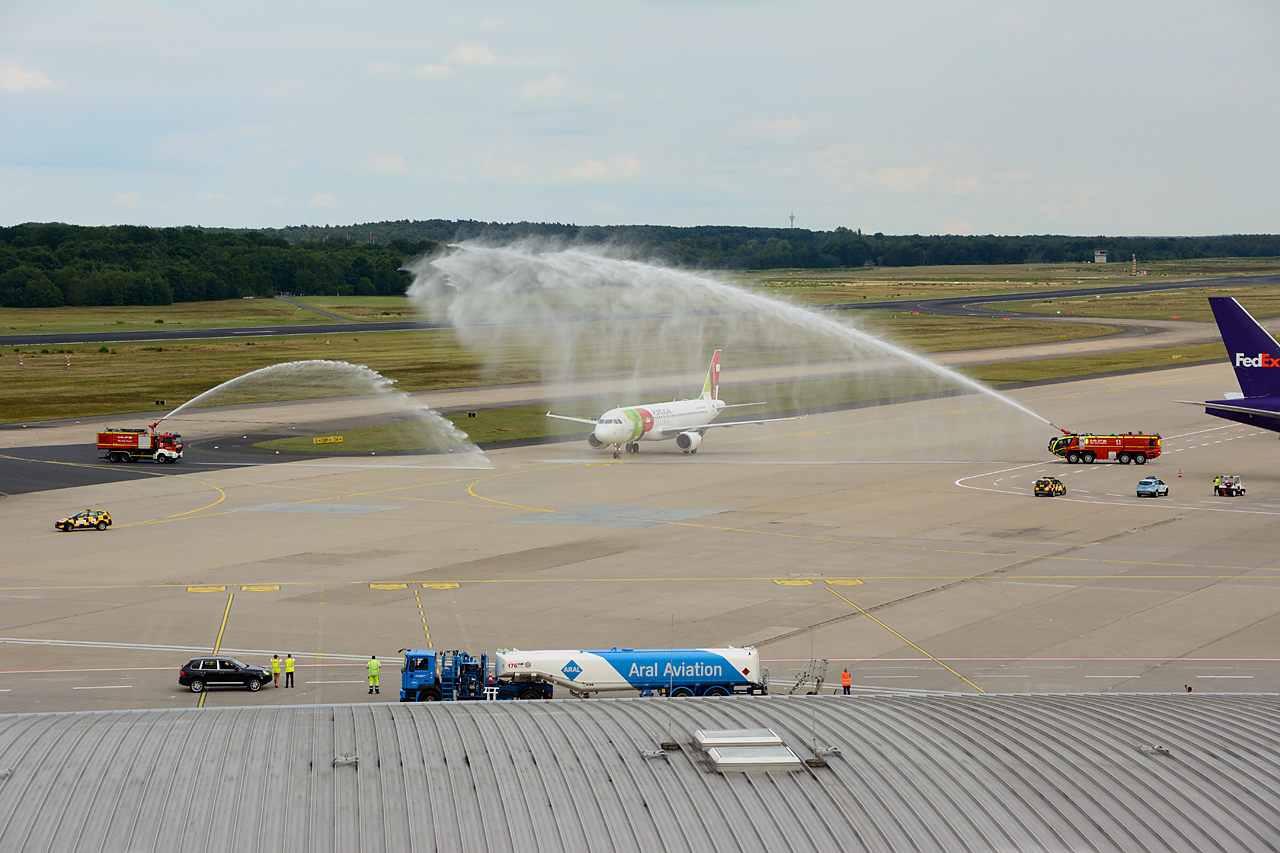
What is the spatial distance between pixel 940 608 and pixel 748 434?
197ft

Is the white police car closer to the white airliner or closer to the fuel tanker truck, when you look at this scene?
the white airliner

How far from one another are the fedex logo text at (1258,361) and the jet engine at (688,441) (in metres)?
39.9

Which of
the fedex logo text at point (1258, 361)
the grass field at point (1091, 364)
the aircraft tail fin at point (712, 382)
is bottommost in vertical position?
the grass field at point (1091, 364)

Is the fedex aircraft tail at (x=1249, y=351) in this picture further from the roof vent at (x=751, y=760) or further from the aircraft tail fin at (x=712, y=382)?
the roof vent at (x=751, y=760)

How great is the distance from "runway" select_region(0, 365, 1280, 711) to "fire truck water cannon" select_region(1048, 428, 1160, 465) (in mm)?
2161

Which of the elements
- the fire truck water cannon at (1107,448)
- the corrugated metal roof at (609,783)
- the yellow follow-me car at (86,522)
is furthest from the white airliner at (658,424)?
the corrugated metal roof at (609,783)

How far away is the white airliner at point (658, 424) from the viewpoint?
93.4 meters

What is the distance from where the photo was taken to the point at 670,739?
2298 cm

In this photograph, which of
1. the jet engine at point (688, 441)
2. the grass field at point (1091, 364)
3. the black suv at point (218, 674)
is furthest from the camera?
the grass field at point (1091, 364)

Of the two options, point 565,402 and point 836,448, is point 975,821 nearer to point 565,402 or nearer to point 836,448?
point 836,448

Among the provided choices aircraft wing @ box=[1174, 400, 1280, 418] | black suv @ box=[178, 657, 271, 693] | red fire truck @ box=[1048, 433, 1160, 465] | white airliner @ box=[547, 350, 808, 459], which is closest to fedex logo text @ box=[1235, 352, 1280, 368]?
Answer: aircraft wing @ box=[1174, 400, 1280, 418]

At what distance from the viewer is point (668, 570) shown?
186 feet

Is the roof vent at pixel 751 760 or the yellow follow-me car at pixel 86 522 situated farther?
the yellow follow-me car at pixel 86 522

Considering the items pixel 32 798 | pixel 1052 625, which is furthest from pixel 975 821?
pixel 1052 625
